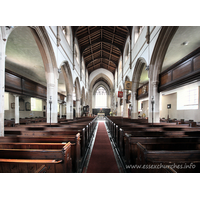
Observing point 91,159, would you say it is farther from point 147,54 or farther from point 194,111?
point 194,111

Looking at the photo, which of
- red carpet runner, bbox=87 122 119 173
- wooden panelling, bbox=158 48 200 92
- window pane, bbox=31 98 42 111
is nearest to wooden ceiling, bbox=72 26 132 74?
wooden panelling, bbox=158 48 200 92

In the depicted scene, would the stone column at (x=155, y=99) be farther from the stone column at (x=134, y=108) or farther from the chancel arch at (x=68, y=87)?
the chancel arch at (x=68, y=87)

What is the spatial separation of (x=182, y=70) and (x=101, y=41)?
37.2 ft

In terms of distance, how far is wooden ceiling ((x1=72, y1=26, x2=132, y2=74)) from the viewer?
38.7 ft

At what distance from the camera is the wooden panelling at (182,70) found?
433 centimetres

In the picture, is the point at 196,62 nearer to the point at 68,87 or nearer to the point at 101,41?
the point at 68,87

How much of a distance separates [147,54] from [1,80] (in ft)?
22.4

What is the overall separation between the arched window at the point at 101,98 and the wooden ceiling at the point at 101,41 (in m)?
8.43

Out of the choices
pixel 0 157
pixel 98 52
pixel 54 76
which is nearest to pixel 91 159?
pixel 0 157

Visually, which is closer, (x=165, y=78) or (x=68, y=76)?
(x=165, y=78)

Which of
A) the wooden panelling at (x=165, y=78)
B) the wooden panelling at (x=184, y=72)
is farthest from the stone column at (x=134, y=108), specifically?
the wooden panelling at (x=184, y=72)

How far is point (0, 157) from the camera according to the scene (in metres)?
1.79

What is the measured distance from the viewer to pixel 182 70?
4.66m

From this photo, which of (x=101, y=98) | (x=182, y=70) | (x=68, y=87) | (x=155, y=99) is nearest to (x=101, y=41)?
(x=68, y=87)
